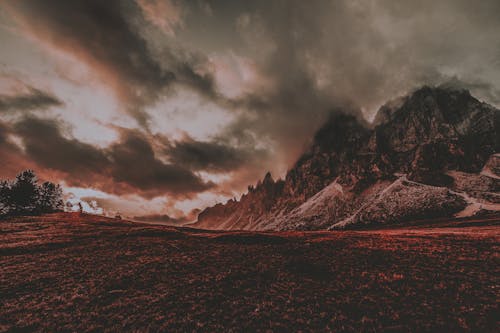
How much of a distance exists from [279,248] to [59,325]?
24335 mm

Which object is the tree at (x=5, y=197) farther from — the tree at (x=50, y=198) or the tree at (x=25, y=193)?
the tree at (x=50, y=198)

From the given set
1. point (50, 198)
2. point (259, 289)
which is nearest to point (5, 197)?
point (50, 198)

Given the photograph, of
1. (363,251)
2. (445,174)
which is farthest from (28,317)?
(445,174)

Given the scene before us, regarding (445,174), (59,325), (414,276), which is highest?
(445,174)

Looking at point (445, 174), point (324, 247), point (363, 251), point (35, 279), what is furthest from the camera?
point (445, 174)

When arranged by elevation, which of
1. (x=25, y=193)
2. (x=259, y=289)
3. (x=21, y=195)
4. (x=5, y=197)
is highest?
(x=25, y=193)

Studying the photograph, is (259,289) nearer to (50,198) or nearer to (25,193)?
(25,193)

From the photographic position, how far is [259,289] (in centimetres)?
1808

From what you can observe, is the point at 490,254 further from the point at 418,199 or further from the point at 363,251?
the point at 418,199

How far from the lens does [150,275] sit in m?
21.7

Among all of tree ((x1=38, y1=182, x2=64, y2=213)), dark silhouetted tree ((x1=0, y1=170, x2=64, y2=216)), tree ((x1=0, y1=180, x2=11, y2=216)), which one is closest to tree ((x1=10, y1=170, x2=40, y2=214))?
dark silhouetted tree ((x1=0, y1=170, x2=64, y2=216))

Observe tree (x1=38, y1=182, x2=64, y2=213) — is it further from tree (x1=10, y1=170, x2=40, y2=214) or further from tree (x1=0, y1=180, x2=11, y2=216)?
tree (x1=0, y1=180, x2=11, y2=216)

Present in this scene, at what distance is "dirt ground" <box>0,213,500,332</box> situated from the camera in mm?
13617

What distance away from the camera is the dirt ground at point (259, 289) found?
44.7 feet
